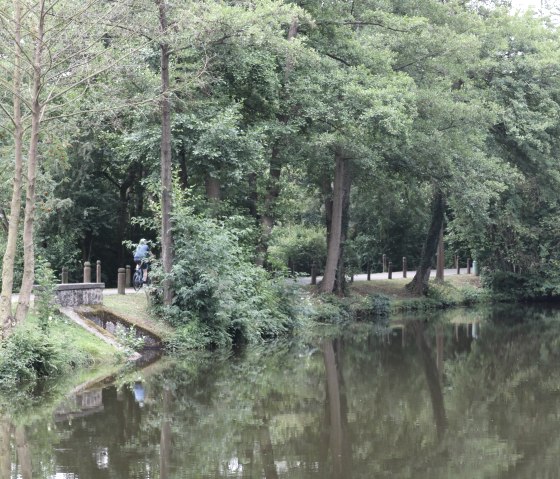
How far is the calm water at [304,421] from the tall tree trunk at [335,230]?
938 cm

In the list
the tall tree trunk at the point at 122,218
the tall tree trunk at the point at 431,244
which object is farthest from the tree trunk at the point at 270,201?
the tall tree trunk at the point at 431,244

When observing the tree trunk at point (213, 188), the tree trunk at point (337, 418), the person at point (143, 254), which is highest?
the tree trunk at point (213, 188)

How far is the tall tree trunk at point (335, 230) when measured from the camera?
30.8 meters

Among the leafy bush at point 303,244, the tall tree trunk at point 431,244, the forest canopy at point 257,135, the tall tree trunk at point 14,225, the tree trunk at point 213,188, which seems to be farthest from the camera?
the tall tree trunk at point 431,244

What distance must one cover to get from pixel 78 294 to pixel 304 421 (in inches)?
400

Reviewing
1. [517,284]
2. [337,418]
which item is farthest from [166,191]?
[517,284]

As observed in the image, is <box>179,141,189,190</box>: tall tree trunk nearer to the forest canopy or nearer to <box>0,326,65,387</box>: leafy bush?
the forest canopy

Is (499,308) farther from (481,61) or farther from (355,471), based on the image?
(355,471)

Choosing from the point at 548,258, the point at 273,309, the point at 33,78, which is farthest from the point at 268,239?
the point at 548,258

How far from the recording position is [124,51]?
65.1ft

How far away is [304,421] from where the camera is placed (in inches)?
533

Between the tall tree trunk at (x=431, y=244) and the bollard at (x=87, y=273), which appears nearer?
the bollard at (x=87, y=273)

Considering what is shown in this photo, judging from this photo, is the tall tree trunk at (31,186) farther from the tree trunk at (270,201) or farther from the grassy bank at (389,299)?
the grassy bank at (389,299)

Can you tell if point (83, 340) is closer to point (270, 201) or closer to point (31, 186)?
point (31, 186)
